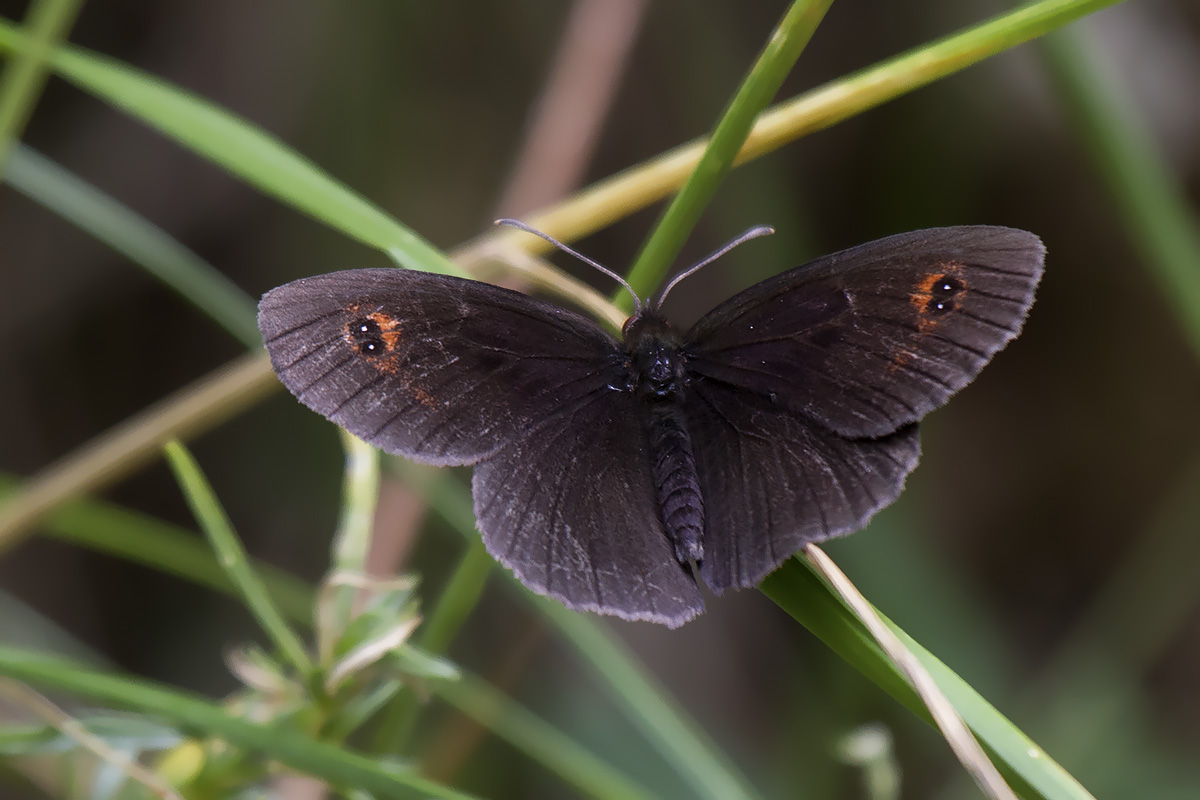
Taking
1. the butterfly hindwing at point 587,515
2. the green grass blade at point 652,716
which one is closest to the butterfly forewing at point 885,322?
the butterfly hindwing at point 587,515

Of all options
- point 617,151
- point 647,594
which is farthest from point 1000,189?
point 647,594

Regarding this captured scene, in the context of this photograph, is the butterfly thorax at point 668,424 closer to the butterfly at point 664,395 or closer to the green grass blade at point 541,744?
the butterfly at point 664,395

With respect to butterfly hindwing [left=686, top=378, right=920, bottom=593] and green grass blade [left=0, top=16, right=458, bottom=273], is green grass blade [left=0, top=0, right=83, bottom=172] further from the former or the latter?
butterfly hindwing [left=686, top=378, right=920, bottom=593]

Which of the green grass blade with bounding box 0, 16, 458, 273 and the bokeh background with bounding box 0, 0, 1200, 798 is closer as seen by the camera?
the green grass blade with bounding box 0, 16, 458, 273

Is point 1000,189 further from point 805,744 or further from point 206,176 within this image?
point 206,176

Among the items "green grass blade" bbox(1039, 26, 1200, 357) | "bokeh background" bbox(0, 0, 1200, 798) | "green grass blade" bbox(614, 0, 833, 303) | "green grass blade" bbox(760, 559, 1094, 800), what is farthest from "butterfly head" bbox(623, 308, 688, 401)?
"bokeh background" bbox(0, 0, 1200, 798)

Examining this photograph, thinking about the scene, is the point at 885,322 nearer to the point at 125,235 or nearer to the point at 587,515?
the point at 587,515
